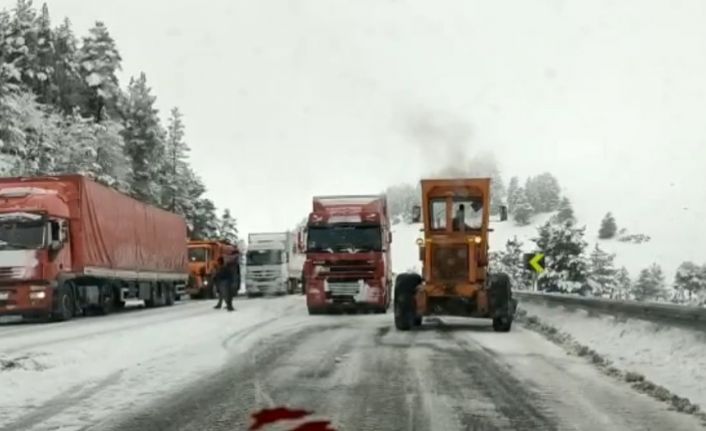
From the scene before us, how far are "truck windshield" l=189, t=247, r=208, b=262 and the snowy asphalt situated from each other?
30.2 m

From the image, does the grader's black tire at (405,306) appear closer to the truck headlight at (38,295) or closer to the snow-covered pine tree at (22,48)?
the truck headlight at (38,295)

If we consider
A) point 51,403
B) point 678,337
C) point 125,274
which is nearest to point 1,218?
point 125,274

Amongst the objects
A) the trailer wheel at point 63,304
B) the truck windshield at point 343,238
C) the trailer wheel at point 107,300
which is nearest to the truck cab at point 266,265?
the trailer wheel at point 107,300

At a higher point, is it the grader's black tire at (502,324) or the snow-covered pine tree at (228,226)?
the snow-covered pine tree at (228,226)

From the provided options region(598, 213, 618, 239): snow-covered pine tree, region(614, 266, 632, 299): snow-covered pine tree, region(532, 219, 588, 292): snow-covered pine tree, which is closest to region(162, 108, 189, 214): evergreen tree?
region(532, 219, 588, 292): snow-covered pine tree

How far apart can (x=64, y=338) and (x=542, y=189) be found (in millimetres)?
95616

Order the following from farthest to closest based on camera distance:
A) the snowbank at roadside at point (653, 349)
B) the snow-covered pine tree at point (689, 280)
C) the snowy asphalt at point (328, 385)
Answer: the snow-covered pine tree at point (689, 280) < the snowbank at roadside at point (653, 349) < the snowy asphalt at point (328, 385)

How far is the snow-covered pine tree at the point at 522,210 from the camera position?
121938mm

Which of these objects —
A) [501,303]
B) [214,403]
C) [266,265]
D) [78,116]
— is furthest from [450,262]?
[78,116]

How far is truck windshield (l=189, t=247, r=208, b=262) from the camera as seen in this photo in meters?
49.2

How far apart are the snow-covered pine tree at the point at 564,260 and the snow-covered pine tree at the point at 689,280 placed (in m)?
31.0

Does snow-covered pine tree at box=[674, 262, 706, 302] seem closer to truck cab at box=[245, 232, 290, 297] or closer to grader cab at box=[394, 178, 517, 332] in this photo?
truck cab at box=[245, 232, 290, 297]

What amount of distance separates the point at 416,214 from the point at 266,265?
91.5 feet

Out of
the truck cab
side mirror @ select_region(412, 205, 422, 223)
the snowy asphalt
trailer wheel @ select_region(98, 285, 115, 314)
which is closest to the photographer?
the snowy asphalt
